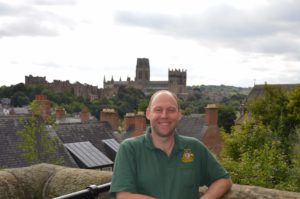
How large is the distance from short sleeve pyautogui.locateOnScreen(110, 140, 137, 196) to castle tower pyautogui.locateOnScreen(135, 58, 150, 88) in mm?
186254

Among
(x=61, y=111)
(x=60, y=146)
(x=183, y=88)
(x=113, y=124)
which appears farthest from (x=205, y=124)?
(x=183, y=88)

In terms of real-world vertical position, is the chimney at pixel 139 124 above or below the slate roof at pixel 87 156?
above

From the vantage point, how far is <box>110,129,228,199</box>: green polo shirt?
2777 millimetres

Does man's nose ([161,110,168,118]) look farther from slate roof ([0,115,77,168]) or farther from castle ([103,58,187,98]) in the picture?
castle ([103,58,187,98])

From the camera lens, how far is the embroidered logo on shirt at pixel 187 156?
289 cm

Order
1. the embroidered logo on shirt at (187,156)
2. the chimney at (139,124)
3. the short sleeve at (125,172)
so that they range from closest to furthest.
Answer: the short sleeve at (125,172) → the embroidered logo on shirt at (187,156) → the chimney at (139,124)

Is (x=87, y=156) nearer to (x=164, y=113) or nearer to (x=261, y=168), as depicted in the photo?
(x=261, y=168)

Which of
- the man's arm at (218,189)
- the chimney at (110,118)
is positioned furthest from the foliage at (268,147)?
the chimney at (110,118)

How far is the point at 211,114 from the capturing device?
99.3ft

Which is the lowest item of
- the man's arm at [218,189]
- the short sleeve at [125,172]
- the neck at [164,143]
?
the man's arm at [218,189]

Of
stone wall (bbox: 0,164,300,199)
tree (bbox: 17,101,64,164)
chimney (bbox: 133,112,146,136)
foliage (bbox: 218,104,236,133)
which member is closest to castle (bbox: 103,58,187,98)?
foliage (bbox: 218,104,236,133)

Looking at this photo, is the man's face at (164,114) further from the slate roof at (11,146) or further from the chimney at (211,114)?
the chimney at (211,114)

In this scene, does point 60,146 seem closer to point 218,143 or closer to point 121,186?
point 218,143

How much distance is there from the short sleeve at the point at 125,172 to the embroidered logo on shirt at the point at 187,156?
1.13 feet
